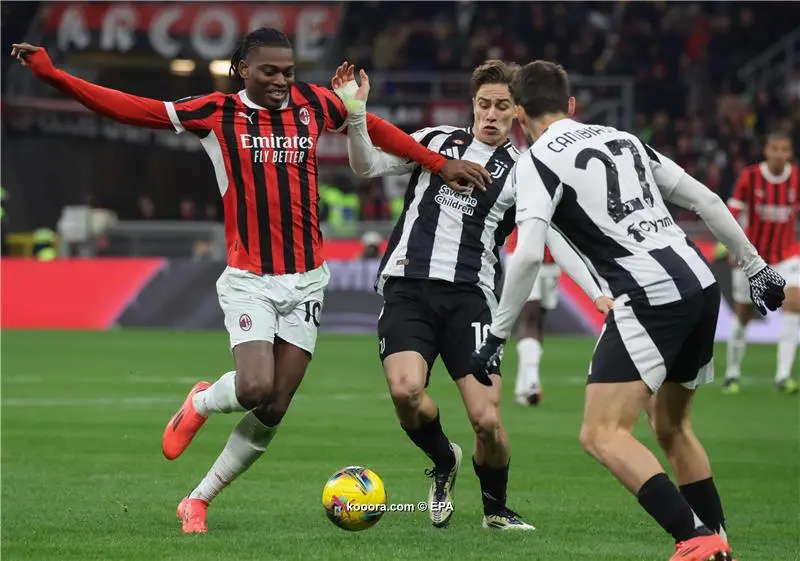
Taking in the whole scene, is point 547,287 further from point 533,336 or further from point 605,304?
point 605,304

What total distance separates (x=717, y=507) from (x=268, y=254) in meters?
2.44

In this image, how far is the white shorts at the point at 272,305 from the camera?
7000 millimetres

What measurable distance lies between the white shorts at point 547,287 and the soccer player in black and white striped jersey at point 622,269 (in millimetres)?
7211

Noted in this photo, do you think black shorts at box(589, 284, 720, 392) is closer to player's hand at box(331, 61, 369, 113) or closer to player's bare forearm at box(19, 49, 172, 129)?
player's hand at box(331, 61, 369, 113)

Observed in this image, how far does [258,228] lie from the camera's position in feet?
23.4

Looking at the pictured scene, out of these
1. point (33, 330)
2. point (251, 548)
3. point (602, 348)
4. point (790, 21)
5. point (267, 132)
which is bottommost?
point (33, 330)

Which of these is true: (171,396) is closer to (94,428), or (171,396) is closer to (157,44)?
(94,428)

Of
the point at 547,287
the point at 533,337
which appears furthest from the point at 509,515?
the point at 547,287

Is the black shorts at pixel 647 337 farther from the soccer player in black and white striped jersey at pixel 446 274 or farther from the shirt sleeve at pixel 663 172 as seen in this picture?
the soccer player in black and white striped jersey at pixel 446 274

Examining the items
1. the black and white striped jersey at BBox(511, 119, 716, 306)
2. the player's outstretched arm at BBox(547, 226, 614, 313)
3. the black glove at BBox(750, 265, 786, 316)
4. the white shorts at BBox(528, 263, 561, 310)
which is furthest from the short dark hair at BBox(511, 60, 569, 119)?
the white shorts at BBox(528, 263, 561, 310)

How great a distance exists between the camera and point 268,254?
7.15 meters

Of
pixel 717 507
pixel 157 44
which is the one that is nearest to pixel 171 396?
pixel 717 507

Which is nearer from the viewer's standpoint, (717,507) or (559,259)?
(717,507)
